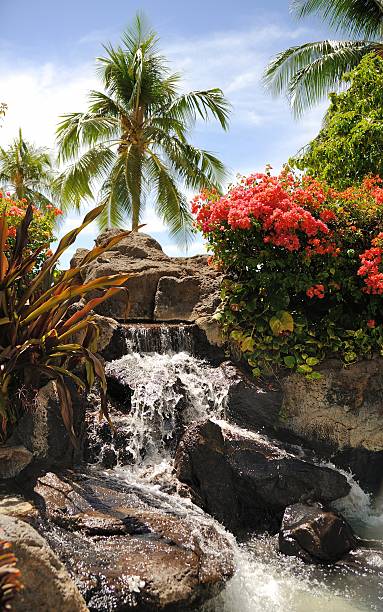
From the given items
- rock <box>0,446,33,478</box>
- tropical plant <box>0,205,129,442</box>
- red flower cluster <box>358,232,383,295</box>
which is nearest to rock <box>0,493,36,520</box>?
rock <box>0,446,33,478</box>

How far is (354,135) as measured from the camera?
11539 millimetres

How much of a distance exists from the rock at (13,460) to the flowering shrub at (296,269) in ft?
11.8

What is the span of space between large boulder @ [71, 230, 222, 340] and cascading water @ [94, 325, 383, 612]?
126cm

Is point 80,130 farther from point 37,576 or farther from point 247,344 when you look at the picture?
point 37,576

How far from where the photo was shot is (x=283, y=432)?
7879mm

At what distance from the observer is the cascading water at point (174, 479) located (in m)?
4.93

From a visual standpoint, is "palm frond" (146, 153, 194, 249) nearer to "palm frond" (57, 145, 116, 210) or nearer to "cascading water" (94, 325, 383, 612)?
"palm frond" (57, 145, 116, 210)

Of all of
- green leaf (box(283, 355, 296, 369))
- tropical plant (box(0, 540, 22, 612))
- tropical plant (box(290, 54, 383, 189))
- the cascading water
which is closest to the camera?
tropical plant (box(0, 540, 22, 612))

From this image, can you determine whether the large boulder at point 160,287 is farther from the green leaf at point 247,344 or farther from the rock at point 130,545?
the rock at point 130,545

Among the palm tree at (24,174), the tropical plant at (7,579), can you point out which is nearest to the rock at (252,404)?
the tropical plant at (7,579)

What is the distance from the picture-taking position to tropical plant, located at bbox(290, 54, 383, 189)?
11.6 metres

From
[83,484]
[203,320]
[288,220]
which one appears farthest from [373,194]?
[83,484]

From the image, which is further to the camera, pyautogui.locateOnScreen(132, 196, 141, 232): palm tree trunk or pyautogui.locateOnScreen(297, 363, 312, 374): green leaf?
pyautogui.locateOnScreen(132, 196, 141, 232): palm tree trunk

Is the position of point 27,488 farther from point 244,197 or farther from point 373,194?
point 373,194
